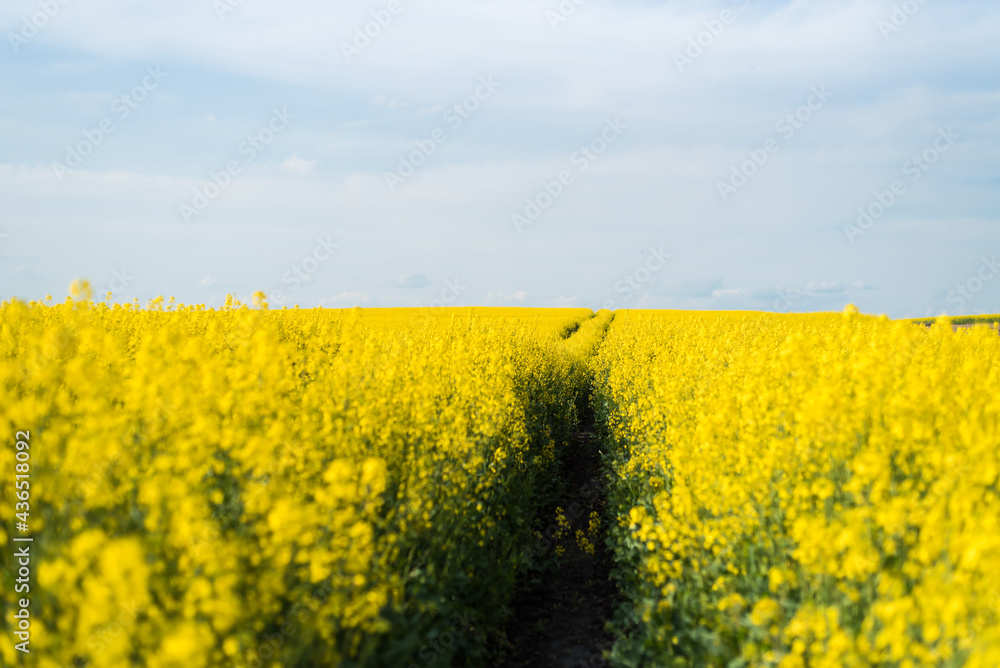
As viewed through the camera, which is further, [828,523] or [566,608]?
[566,608]

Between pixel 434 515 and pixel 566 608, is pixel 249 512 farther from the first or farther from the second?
pixel 566 608

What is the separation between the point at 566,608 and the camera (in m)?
7.07

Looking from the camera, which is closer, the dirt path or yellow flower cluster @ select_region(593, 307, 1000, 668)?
yellow flower cluster @ select_region(593, 307, 1000, 668)

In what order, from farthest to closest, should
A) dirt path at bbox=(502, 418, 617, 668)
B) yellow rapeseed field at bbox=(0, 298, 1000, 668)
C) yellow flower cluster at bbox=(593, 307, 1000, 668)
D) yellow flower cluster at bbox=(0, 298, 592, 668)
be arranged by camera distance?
1. dirt path at bbox=(502, 418, 617, 668)
2. yellow flower cluster at bbox=(593, 307, 1000, 668)
3. yellow rapeseed field at bbox=(0, 298, 1000, 668)
4. yellow flower cluster at bbox=(0, 298, 592, 668)

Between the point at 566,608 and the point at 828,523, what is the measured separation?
3730mm

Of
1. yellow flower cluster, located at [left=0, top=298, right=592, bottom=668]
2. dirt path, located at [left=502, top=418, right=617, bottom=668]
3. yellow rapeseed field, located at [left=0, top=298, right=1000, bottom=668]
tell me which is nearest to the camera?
yellow flower cluster, located at [left=0, top=298, right=592, bottom=668]

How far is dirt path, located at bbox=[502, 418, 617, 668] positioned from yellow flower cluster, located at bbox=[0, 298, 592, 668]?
51cm

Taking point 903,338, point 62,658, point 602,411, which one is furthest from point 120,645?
point 602,411

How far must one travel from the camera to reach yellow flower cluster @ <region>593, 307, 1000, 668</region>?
3.02 metres

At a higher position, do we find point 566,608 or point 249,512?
point 249,512

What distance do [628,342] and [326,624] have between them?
55.4ft

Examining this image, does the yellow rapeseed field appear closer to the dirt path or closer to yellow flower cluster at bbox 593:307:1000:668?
yellow flower cluster at bbox 593:307:1000:668

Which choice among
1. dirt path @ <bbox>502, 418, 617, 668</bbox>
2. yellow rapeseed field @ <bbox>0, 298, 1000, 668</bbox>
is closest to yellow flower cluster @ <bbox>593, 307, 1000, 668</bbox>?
yellow rapeseed field @ <bbox>0, 298, 1000, 668</bbox>

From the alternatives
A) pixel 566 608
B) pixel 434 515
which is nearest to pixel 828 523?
pixel 434 515
